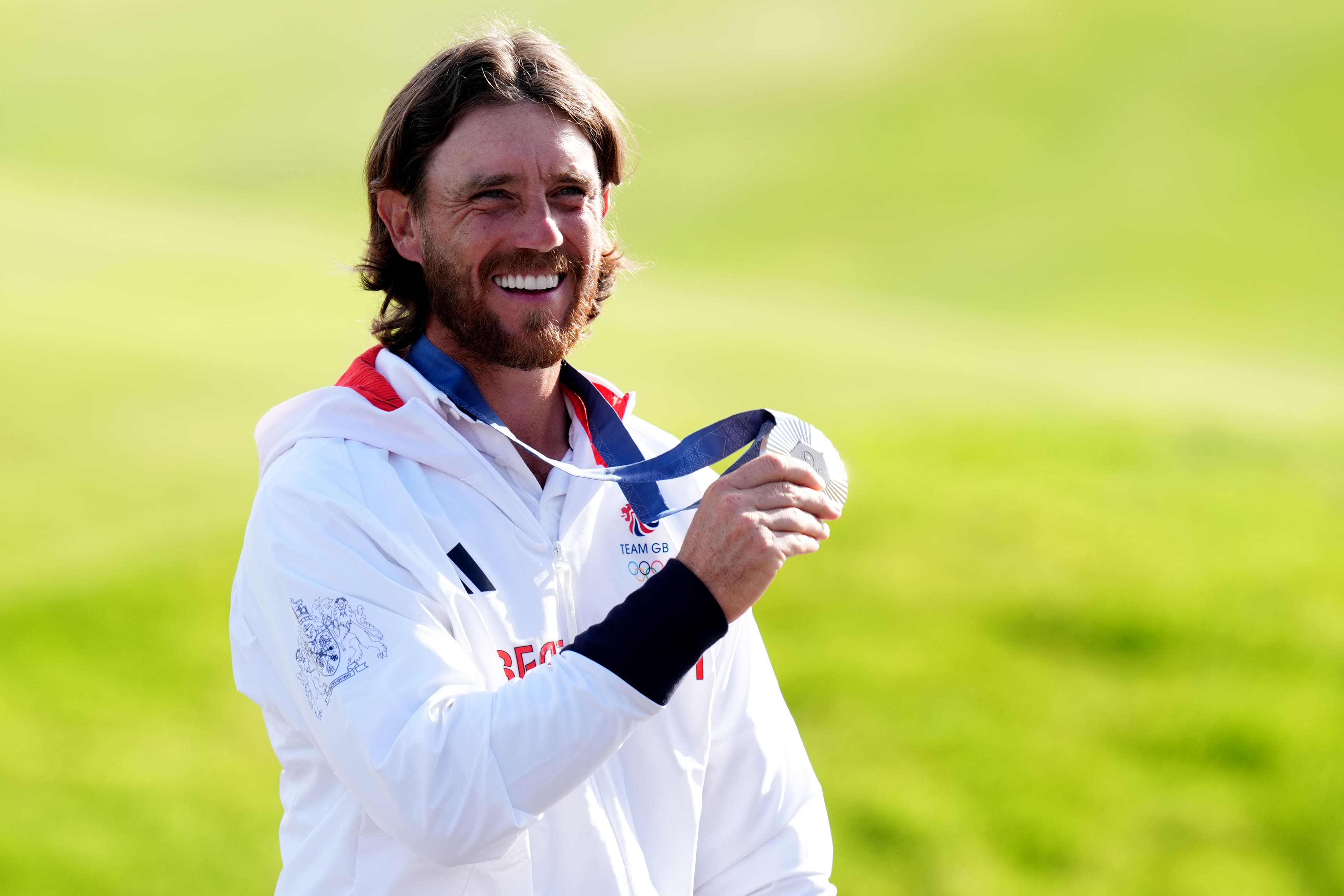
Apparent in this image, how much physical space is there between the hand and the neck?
71cm

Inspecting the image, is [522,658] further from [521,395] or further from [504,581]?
[521,395]

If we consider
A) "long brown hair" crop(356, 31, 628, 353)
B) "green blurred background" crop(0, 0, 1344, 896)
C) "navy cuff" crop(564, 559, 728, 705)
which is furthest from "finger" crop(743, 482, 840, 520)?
"green blurred background" crop(0, 0, 1344, 896)

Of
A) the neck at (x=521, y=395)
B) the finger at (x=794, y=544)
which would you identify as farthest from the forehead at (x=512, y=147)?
the finger at (x=794, y=544)

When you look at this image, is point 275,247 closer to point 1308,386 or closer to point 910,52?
point 1308,386

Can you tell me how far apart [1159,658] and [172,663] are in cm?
630

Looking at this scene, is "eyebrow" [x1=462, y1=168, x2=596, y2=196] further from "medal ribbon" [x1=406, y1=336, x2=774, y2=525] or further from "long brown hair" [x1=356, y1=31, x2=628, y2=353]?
"medal ribbon" [x1=406, y1=336, x2=774, y2=525]

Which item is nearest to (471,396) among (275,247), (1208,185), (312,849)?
(312,849)

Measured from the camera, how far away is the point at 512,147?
9.45 feet

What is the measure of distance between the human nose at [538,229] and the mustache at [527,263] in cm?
2

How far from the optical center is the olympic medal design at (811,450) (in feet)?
8.50

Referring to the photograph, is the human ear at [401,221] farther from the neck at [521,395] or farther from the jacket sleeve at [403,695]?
the jacket sleeve at [403,695]

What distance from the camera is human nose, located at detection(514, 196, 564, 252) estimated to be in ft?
9.35

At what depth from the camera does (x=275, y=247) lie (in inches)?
677

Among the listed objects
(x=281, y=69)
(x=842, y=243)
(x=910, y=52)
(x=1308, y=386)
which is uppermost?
(x=281, y=69)
